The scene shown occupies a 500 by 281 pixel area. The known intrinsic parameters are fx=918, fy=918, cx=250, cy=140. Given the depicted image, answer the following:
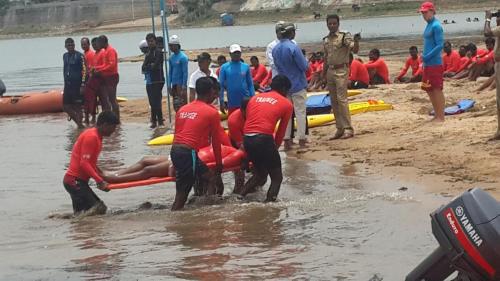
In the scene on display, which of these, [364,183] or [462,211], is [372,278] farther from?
[364,183]

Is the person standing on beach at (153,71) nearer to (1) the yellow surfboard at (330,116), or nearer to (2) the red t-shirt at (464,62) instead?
(1) the yellow surfboard at (330,116)

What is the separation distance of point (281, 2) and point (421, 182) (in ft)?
371

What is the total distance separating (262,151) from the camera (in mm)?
9234

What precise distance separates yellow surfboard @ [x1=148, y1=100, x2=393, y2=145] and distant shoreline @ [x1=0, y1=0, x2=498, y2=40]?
2907 inches

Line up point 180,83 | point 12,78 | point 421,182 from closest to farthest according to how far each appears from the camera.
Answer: point 421,182, point 180,83, point 12,78

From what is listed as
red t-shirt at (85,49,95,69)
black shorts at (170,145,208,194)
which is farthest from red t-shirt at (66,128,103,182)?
red t-shirt at (85,49,95,69)

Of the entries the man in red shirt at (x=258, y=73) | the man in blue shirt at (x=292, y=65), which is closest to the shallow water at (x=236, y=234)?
the man in blue shirt at (x=292, y=65)

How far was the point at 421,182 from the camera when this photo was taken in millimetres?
9750

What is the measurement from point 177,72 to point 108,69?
176cm

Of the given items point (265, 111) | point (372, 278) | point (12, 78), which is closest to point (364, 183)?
point (265, 111)

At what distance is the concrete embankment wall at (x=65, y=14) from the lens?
415 ft

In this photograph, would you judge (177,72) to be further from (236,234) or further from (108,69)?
(236,234)

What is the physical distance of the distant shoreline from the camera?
3728 inches

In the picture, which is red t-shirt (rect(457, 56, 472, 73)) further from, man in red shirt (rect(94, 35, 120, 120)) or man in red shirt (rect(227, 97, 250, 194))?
man in red shirt (rect(227, 97, 250, 194))
